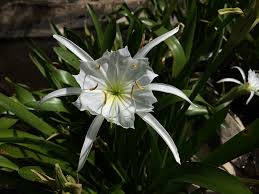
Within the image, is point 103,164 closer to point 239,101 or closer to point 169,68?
point 169,68

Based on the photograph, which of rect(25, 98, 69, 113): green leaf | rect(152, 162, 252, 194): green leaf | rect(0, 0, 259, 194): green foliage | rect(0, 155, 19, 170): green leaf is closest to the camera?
rect(152, 162, 252, 194): green leaf

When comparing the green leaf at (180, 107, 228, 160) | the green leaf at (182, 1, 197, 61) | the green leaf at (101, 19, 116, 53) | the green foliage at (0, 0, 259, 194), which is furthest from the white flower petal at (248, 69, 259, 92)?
the green leaf at (101, 19, 116, 53)

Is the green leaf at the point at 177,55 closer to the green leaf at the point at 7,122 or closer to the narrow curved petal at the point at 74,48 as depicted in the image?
the narrow curved petal at the point at 74,48

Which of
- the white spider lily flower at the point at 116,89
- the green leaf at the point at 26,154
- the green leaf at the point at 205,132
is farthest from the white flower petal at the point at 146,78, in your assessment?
Result: the green leaf at the point at 26,154

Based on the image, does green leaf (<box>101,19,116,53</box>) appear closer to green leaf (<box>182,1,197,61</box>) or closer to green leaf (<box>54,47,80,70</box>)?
green leaf (<box>54,47,80,70</box>)

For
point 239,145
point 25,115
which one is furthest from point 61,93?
point 239,145
